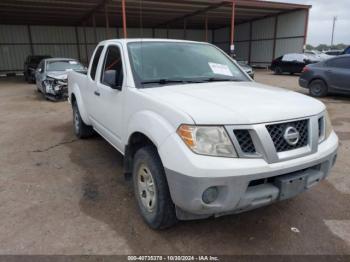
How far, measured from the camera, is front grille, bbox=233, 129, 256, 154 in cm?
223

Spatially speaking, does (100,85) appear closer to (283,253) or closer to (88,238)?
(88,238)

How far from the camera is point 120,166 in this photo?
4.53 metres

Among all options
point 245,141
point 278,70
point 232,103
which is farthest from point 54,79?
point 278,70

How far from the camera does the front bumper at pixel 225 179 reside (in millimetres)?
2135

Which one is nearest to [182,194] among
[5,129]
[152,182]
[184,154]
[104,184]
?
[184,154]

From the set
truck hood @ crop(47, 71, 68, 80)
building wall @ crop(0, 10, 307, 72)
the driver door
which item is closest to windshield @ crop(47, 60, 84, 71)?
truck hood @ crop(47, 71, 68, 80)

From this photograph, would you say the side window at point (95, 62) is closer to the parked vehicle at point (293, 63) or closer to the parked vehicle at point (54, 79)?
the parked vehicle at point (54, 79)

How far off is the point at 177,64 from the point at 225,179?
6.04ft

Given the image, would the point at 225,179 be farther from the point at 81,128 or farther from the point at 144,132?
the point at 81,128

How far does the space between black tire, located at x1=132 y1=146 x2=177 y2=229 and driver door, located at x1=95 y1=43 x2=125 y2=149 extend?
2.61ft

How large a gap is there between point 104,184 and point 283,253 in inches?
94.2

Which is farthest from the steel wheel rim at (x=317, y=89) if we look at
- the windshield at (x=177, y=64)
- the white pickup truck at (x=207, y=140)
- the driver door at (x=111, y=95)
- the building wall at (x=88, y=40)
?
the building wall at (x=88, y=40)

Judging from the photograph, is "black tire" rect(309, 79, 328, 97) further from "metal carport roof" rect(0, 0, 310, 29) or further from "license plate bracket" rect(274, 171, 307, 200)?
"metal carport roof" rect(0, 0, 310, 29)

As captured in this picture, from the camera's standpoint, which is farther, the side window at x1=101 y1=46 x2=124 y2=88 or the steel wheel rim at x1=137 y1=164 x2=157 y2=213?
the side window at x1=101 y1=46 x2=124 y2=88
